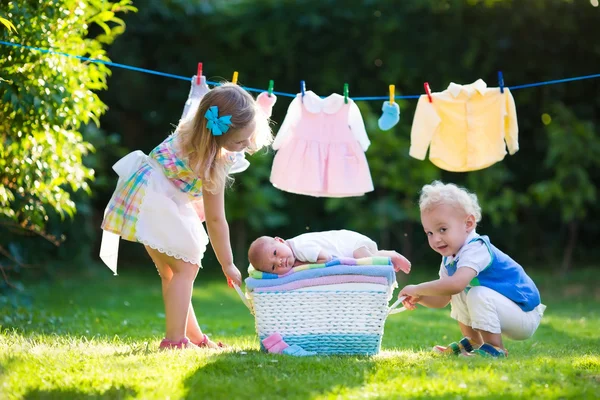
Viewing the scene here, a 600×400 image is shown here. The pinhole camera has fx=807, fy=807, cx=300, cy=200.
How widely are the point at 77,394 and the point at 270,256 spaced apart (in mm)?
977

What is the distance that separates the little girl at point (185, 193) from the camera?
10.8ft

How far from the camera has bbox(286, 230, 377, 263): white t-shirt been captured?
3289 mm

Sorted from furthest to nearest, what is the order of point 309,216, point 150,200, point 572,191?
point 309,216, point 572,191, point 150,200

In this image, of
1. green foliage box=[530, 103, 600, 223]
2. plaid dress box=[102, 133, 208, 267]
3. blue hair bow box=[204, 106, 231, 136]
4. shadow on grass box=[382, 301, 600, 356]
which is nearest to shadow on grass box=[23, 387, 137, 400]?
plaid dress box=[102, 133, 208, 267]

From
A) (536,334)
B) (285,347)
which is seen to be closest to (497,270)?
(285,347)

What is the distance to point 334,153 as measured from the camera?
14.0 ft

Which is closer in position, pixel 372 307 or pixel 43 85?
pixel 372 307

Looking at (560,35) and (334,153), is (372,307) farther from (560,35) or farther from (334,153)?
(560,35)

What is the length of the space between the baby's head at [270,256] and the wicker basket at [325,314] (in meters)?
0.11

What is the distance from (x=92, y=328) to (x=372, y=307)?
5.98 ft

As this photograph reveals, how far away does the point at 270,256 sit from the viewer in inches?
126

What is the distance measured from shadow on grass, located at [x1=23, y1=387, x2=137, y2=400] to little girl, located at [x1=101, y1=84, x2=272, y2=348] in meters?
0.83

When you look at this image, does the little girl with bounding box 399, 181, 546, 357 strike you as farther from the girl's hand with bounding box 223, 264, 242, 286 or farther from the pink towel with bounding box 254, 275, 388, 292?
the girl's hand with bounding box 223, 264, 242, 286

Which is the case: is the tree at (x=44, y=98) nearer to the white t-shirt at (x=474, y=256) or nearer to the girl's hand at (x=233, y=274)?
the girl's hand at (x=233, y=274)
